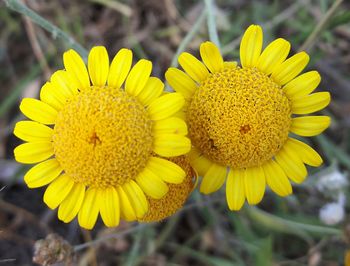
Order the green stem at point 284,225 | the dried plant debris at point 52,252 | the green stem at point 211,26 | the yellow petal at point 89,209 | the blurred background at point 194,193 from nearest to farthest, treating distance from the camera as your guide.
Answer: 1. the yellow petal at point 89,209
2. the dried plant debris at point 52,252
3. the green stem at point 211,26
4. the green stem at point 284,225
5. the blurred background at point 194,193

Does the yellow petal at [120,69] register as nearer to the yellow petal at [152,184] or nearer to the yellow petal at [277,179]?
the yellow petal at [152,184]

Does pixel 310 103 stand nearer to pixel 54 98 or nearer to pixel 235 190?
pixel 235 190

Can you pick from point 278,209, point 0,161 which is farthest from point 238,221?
point 0,161

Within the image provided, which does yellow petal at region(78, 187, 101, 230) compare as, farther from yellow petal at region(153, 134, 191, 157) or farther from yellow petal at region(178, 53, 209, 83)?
yellow petal at region(178, 53, 209, 83)

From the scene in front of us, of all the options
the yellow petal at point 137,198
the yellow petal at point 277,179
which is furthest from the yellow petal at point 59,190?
the yellow petal at point 277,179

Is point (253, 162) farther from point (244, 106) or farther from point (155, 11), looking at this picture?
point (155, 11)

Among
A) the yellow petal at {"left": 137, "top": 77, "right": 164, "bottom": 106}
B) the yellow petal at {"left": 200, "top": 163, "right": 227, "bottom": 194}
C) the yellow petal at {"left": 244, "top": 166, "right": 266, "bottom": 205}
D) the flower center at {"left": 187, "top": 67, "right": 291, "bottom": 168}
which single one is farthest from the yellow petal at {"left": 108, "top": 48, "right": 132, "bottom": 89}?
the yellow petal at {"left": 244, "top": 166, "right": 266, "bottom": 205}

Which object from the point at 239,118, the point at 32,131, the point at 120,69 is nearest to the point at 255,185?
the point at 239,118

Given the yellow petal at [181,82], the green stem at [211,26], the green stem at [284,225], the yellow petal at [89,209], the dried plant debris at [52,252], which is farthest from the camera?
the green stem at [284,225]
